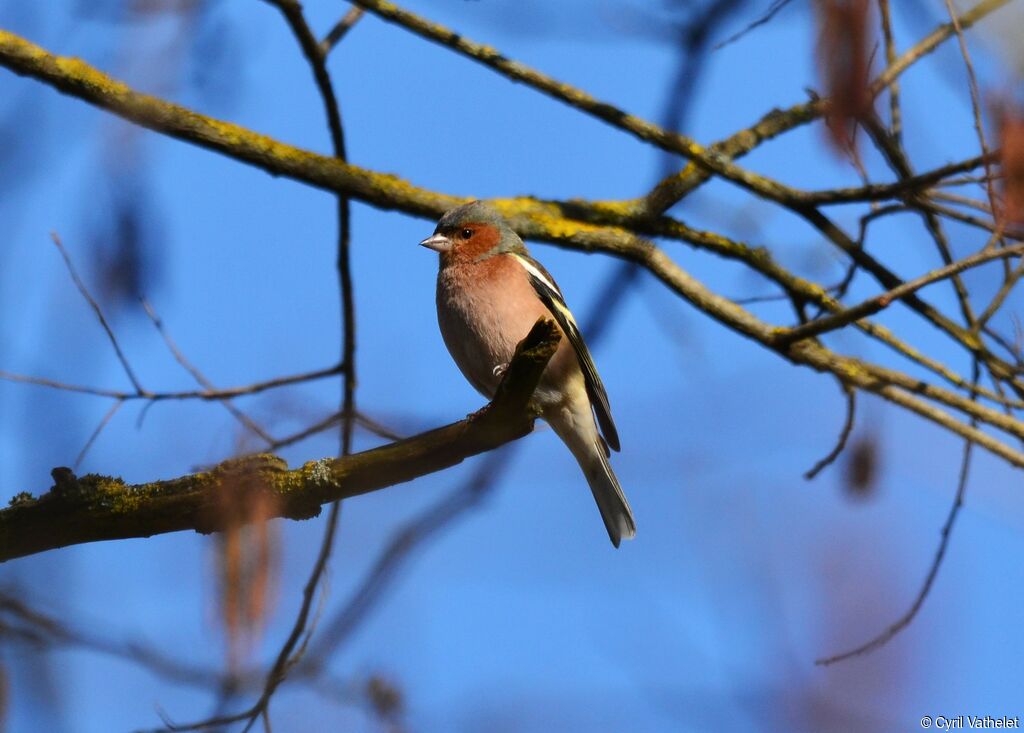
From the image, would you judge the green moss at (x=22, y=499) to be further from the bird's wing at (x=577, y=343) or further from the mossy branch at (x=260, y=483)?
the bird's wing at (x=577, y=343)

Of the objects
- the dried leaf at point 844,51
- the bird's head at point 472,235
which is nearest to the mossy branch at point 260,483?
the dried leaf at point 844,51

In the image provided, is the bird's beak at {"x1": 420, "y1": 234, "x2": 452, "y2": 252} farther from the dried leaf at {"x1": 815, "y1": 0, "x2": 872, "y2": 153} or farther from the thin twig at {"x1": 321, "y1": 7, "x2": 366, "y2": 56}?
the dried leaf at {"x1": 815, "y1": 0, "x2": 872, "y2": 153}

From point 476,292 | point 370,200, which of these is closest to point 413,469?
point 476,292

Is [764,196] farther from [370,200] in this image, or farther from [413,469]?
[413,469]

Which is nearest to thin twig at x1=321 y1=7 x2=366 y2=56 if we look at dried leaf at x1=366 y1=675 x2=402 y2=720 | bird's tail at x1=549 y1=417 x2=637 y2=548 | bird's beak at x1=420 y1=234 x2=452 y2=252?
bird's beak at x1=420 y1=234 x2=452 y2=252

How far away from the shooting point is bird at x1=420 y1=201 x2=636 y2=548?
589cm

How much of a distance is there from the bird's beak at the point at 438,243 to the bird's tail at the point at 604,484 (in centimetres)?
→ 124

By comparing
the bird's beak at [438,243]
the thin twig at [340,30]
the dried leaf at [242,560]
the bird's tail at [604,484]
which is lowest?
the dried leaf at [242,560]

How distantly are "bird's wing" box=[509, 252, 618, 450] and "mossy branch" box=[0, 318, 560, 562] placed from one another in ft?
5.25

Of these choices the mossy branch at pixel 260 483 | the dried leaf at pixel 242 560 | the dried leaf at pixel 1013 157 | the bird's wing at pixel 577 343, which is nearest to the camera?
the dried leaf at pixel 242 560

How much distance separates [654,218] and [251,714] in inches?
143

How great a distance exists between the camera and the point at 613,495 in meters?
6.16

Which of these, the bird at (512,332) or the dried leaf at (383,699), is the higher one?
the bird at (512,332)

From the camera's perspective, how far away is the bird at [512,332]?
5891 millimetres
